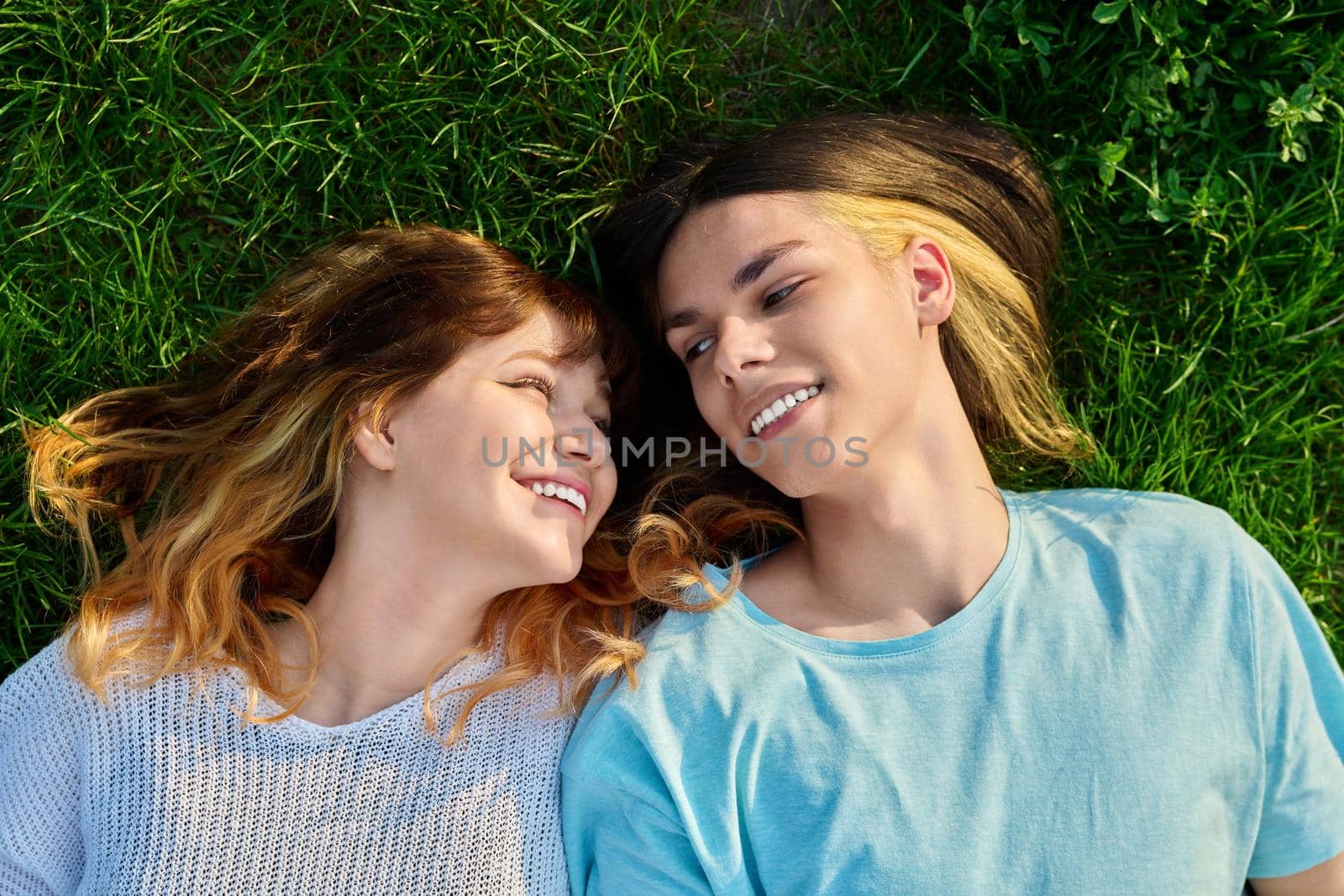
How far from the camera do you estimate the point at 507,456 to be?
2682 mm

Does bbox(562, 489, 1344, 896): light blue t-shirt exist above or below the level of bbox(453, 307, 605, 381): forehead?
below

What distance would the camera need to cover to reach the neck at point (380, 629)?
2848 mm

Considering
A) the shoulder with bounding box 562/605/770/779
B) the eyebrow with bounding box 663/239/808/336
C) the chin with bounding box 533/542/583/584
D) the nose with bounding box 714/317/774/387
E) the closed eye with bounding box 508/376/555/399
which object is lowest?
the shoulder with bounding box 562/605/770/779

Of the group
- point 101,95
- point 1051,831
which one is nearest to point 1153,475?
point 1051,831

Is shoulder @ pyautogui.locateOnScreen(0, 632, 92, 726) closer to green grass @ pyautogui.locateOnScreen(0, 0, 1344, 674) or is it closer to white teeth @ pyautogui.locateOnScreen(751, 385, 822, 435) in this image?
green grass @ pyautogui.locateOnScreen(0, 0, 1344, 674)

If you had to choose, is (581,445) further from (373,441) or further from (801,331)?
(801,331)

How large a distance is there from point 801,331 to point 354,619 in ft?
4.70

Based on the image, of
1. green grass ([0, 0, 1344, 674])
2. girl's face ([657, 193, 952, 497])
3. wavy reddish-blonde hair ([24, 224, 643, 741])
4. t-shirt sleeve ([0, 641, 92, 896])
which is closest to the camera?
girl's face ([657, 193, 952, 497])

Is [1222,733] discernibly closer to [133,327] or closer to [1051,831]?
[1051,831]

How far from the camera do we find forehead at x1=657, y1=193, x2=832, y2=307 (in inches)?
108

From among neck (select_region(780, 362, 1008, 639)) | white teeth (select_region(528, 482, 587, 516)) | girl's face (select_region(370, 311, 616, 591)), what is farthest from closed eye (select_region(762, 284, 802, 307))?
white teeth (select_region(528, 482, 587, 516))

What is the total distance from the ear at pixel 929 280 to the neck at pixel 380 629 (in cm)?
141

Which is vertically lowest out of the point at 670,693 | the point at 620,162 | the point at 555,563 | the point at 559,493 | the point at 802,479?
the point at 670,693

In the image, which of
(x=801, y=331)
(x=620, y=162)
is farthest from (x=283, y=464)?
(x=801, y=331)
